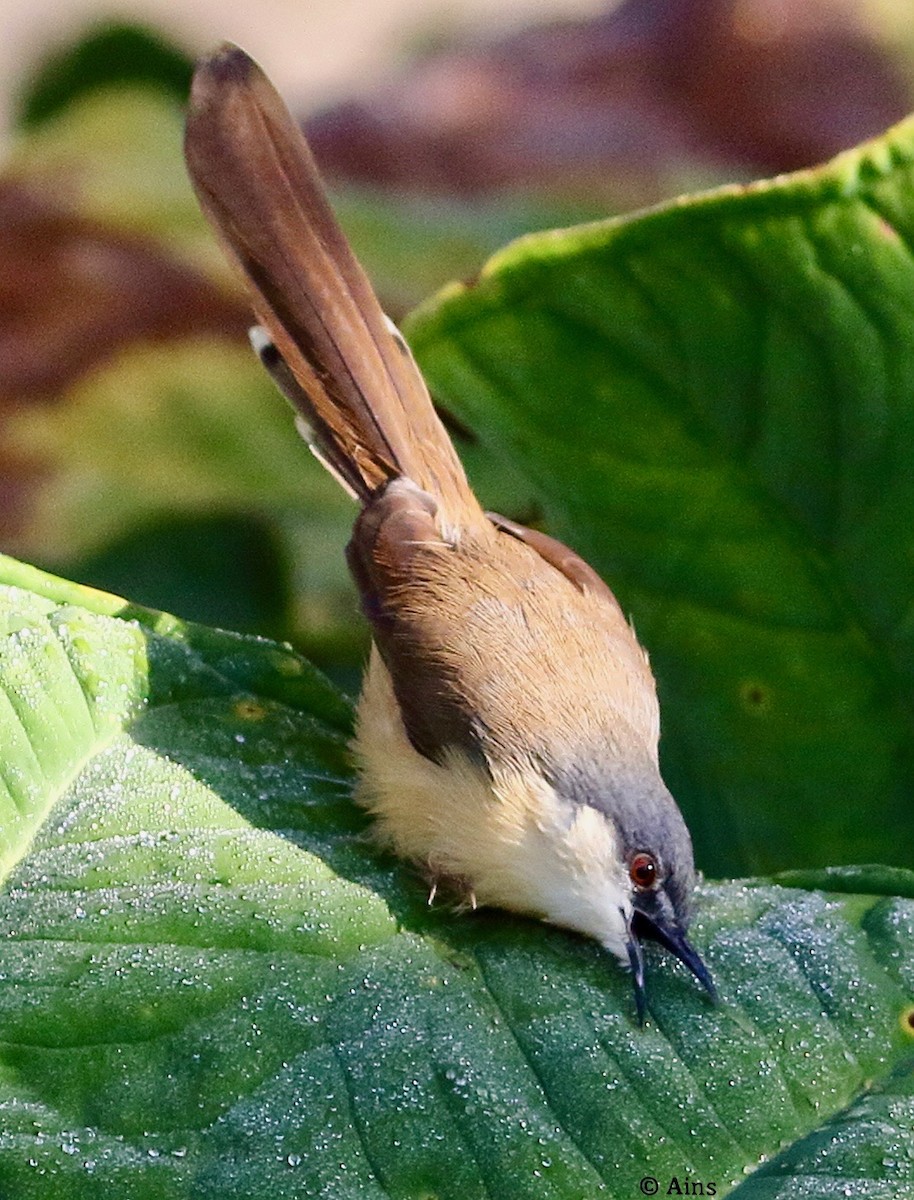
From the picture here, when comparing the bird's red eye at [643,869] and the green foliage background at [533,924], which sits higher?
the green foliage background at [533,924]

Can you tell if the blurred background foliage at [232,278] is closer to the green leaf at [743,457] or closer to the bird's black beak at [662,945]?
the green leaf at [743,457]

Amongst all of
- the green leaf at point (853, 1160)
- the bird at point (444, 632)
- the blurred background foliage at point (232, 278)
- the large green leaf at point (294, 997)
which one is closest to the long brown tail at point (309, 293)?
the bird at point (444, 632)

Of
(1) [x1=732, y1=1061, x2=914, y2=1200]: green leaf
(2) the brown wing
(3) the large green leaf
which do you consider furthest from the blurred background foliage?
(1) [x1=732, y1=1061, x2=914, y2=1200]: green leaf

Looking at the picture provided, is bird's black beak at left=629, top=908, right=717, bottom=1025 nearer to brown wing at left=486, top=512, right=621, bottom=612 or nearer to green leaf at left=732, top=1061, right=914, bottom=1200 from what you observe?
green leaf at left=732, top=1061, right=914, bottom=1200

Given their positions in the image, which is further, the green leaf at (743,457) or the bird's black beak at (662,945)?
the green leaf at (743,457)

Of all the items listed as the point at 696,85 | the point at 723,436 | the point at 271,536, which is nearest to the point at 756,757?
the point at 723,436

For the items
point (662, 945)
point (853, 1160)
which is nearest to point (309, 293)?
point (662, 945)

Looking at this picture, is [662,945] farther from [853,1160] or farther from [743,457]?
[743,457]
